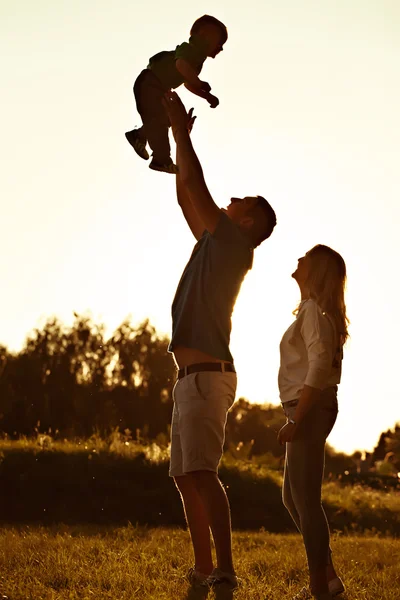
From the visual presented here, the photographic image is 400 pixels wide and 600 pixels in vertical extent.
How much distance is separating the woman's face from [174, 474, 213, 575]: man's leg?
1422mm

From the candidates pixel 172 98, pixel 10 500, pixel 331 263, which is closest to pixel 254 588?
pixel 331 263

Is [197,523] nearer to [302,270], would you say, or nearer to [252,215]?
[302,270]

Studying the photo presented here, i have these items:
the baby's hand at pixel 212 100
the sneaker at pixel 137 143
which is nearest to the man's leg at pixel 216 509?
the sneaker at pixel 137 143

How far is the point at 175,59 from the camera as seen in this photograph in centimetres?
473

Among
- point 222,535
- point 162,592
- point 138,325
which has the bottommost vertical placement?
point 162,592

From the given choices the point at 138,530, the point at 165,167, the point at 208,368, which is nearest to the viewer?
the point at 208,368

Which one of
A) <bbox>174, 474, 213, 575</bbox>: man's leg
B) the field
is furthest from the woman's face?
the field

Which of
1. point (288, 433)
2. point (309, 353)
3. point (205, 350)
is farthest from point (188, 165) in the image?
point (288, 433)

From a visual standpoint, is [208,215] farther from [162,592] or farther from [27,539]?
[27,539]

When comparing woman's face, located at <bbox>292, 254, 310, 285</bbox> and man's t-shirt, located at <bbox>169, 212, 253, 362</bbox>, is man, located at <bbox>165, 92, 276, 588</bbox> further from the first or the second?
woman's face, located at <bbox>292, 254, 310, 285</bbox>

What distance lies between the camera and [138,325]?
26.7 meters

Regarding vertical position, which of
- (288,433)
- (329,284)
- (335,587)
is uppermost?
(329,284)

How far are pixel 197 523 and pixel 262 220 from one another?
1.95m

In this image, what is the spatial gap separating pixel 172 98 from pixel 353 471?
16350 mm
